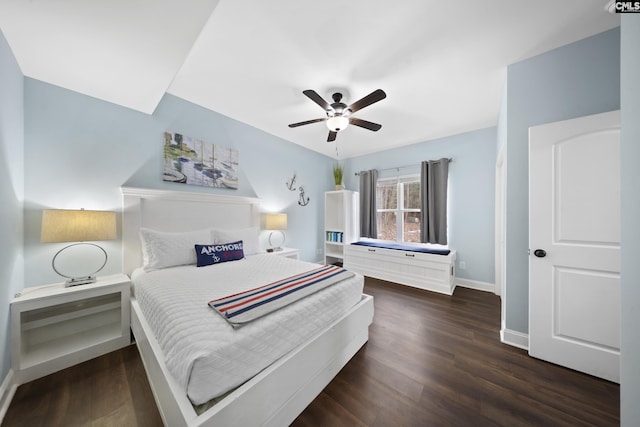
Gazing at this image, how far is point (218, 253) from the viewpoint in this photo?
2.43 m

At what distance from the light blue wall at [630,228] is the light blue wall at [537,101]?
150 centimetres

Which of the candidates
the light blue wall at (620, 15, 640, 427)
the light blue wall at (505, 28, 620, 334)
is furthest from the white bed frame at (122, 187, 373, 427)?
the light blue wall at (505, 28, 620, 334)

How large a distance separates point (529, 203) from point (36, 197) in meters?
4.19

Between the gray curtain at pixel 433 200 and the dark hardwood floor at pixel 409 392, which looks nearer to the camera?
the dark hardwood floor at pixel 409 392

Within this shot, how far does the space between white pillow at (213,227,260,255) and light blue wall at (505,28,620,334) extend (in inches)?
110

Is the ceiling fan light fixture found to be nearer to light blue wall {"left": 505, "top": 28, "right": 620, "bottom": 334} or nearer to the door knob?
light blue wall {"left": 505, "top": 28, "right": 620, "bottom": 334}

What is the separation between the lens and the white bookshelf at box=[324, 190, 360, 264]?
4441mm

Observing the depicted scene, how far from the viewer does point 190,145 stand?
2.73 m

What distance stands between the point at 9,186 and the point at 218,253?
1.53 m

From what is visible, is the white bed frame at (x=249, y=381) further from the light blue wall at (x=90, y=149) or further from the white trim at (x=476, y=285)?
the white trim at (x=476, y=285)

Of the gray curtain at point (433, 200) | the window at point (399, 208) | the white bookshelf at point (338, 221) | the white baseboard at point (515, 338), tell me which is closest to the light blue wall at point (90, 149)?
the white bookshelf at point (338, 221)

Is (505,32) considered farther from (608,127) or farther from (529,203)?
(529,203)

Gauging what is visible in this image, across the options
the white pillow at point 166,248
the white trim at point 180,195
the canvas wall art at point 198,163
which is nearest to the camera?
the white pillow at point 166,248

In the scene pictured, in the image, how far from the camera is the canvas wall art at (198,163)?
259 centimetres
